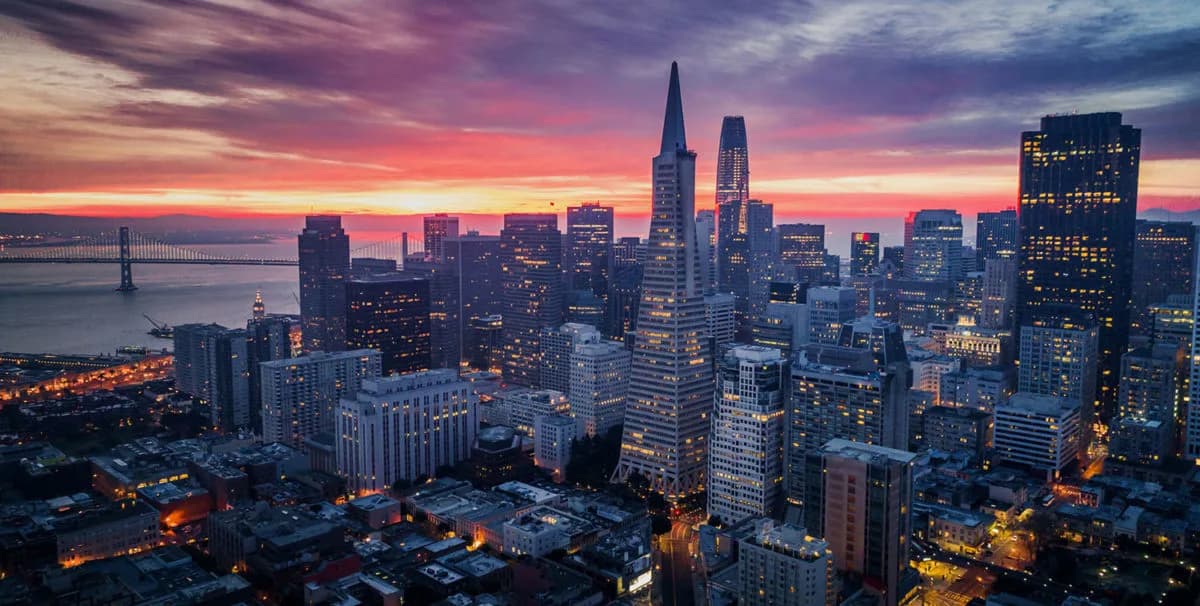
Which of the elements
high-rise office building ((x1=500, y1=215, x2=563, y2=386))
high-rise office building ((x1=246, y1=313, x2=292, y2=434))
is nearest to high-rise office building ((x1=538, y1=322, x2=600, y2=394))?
high-rise office building ((x1=500, y1=215, x2=563, y2=386))

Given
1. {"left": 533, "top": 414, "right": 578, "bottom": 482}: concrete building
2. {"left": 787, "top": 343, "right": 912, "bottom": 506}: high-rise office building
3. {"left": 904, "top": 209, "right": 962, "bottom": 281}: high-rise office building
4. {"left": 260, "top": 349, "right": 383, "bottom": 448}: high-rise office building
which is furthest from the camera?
{"left": 904, "top": 209, "right": 962, "bottom": 281}: high-rise office building

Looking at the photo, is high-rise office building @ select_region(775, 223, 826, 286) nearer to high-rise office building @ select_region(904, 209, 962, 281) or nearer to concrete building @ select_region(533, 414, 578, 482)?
high-rise office building @ select_region(904, 209, 962, 281)

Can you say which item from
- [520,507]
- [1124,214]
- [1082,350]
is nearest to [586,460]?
[520,507]

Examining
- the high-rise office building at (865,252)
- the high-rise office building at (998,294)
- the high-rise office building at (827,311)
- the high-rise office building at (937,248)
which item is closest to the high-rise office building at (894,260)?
the high-rise office building at (865,252)

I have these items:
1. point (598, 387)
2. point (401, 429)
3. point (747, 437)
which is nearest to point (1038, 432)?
point (747, 437)

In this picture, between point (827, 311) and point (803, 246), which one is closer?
point (827, 311)

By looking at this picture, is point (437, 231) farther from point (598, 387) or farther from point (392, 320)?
point (598, 387)

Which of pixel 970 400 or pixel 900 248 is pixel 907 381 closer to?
pixel 970 400
